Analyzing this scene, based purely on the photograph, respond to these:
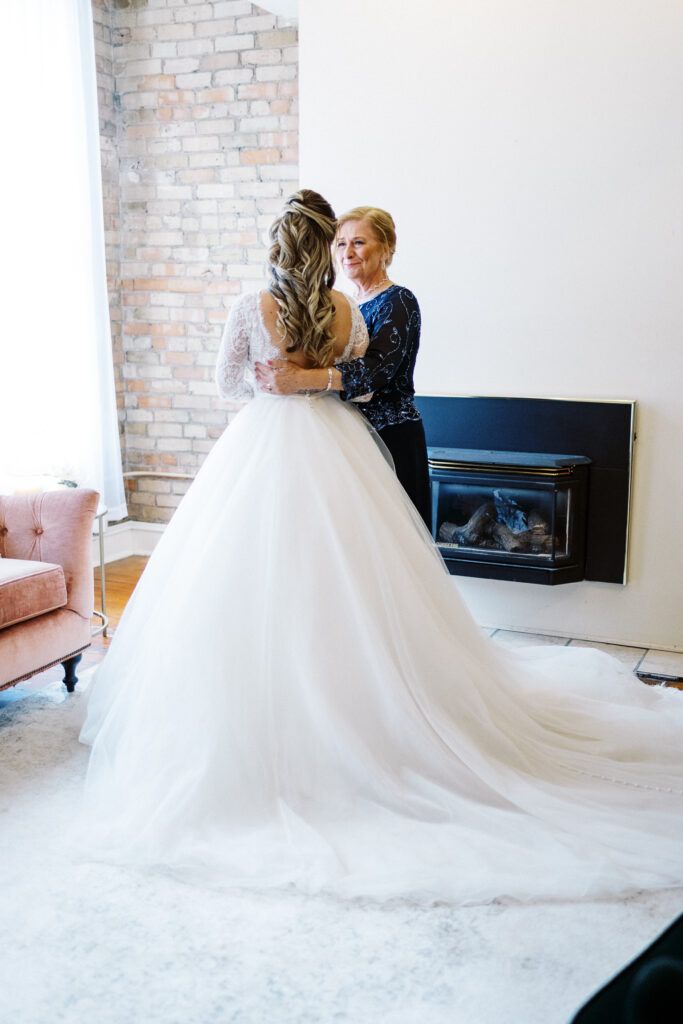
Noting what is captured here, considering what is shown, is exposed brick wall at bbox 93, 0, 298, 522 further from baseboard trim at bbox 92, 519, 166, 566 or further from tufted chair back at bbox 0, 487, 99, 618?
tufted chair back at bbox 0, 487, 99, 618

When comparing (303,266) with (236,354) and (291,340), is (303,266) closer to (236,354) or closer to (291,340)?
(291,340)

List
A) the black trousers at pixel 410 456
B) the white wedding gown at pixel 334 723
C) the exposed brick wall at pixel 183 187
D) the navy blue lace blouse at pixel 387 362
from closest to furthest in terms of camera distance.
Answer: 1. the white wedding gown at pixel 334 723
2. the navy blue lace blouse at pixel 387 362
3. the black trousers at pixel 410 456
4. the exposed brick wall at pixel 183 187

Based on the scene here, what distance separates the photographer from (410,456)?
130 inches

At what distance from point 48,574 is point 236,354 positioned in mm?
1122

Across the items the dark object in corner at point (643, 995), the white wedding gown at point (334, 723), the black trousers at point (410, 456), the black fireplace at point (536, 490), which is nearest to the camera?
the dark object in corner at point (643, 995)

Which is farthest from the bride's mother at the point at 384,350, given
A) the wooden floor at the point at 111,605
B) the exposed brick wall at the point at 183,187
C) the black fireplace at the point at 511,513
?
the exposed brick wall at the point at 183,187

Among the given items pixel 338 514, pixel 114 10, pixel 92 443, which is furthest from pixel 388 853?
pixel 114 10

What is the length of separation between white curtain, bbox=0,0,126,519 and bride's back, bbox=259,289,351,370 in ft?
5.95

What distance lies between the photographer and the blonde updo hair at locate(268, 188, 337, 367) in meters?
2.56

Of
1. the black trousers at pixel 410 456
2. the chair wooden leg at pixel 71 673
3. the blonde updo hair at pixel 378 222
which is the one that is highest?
the blonde updo hair at pixel 378 222

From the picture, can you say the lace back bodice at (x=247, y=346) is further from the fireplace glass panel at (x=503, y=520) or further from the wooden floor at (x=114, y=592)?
the wooden floor at (x=114, y=592)

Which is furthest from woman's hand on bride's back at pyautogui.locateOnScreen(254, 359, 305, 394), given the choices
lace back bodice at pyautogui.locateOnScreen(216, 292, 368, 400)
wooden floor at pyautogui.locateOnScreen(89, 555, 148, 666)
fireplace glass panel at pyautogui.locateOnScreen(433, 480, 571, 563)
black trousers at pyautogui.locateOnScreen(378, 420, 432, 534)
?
wooden floor at pyautogui.locateOnScreen(89, 555, 148, 666)

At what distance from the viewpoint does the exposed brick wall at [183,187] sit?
15.9 ft

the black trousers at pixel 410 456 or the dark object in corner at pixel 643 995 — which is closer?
the dark object in corner at pixel 643 995
